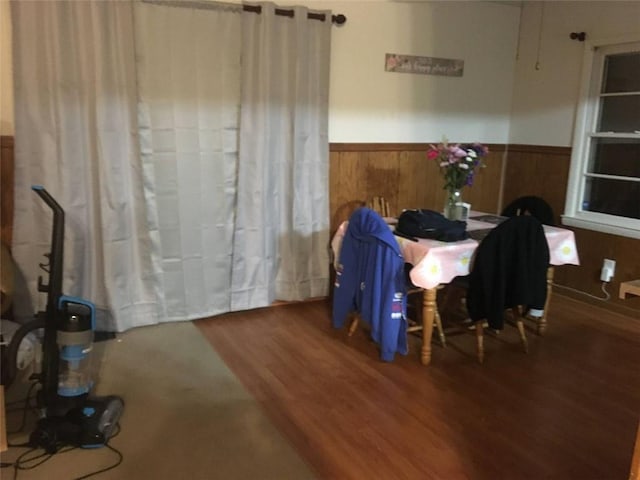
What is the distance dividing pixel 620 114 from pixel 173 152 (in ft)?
10.6

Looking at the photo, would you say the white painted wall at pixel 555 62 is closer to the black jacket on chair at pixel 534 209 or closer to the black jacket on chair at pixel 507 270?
the black jacket on chair at pixel 534 209

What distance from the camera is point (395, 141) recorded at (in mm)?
4355

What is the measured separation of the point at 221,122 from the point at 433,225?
150 centimetres

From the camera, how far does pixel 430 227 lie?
3.19m

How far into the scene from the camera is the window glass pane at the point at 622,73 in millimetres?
3980

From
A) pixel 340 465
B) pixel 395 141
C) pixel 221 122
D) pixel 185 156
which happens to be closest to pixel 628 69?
pixel 395 141

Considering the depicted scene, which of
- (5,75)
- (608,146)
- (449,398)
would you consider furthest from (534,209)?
(5,75)

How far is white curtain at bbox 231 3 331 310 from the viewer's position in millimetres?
3592

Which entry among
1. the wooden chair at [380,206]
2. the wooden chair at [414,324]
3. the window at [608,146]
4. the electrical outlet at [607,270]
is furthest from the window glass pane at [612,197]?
the wooden chair at [414,324]

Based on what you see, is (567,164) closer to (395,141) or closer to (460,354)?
(395,141)

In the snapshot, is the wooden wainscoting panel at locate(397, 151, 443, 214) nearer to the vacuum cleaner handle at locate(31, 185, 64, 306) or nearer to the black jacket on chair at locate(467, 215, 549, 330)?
the black jacket on chair at locate(467, 215, 549, 330)

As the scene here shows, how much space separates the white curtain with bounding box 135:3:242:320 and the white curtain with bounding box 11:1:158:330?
12cm

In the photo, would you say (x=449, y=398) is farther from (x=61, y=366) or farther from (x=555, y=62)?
(x=555, y=62)

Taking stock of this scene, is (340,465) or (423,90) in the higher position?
(423,90)
